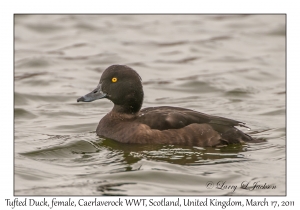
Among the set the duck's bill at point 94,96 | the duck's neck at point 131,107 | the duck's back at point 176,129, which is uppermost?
the duck's bill at point 94,96

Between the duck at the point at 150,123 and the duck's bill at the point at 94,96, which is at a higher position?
the duck's bill at the point at 94,96

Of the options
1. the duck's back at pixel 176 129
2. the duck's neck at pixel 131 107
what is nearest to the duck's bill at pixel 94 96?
the duck's neck at pixel 131 107

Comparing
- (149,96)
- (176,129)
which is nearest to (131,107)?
(176,129)

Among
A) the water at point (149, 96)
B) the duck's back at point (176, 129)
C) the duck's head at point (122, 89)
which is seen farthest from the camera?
the duck's head at point (122, 89)

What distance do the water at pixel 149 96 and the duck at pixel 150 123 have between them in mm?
134

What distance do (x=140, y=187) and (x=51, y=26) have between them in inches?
476

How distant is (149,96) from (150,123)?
13.6 feet

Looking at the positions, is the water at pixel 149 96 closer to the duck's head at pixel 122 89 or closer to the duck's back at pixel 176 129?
the duck's back at pixel 176 129

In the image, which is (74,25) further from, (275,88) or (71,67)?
(275,88)

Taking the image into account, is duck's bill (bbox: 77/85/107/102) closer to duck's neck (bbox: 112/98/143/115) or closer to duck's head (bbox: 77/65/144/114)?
duck's head (bbox: 77/65/144/114)

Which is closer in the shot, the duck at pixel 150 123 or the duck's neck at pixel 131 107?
the duck at pixel 150 123

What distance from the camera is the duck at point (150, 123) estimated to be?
9.55 meters

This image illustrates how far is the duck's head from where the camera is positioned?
1006cm

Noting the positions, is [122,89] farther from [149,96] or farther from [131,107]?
[149,96]
